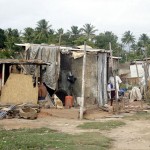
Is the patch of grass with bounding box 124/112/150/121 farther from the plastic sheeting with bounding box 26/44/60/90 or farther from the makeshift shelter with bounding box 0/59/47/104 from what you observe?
the plastic sheeting with bounding box 26/44/60/90

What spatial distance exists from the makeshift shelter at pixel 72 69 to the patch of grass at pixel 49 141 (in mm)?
8112

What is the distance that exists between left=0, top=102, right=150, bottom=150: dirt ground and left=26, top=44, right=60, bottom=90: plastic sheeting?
3.08 m

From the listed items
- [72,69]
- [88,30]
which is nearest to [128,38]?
[88,30]

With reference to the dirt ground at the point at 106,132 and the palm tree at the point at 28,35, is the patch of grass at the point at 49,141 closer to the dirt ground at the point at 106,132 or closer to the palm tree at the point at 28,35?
the dirt ground at the point at 106,132

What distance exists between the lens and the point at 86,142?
923 centimetres

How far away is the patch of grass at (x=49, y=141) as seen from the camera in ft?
27.2

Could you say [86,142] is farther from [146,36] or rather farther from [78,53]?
[146,36]

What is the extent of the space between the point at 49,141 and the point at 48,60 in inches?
398

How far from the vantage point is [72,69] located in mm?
19422

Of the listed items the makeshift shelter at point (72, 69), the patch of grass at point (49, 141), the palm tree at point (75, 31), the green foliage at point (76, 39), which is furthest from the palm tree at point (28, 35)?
the patch of grass at point (49, 141)

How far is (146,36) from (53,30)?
62.7 ft

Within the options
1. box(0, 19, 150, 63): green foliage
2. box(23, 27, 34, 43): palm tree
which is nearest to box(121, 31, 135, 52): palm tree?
box(0, 19, 150, 63): green foliage

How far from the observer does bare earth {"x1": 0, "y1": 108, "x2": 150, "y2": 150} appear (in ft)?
31.2

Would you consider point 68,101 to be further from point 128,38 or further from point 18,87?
point 128,38
